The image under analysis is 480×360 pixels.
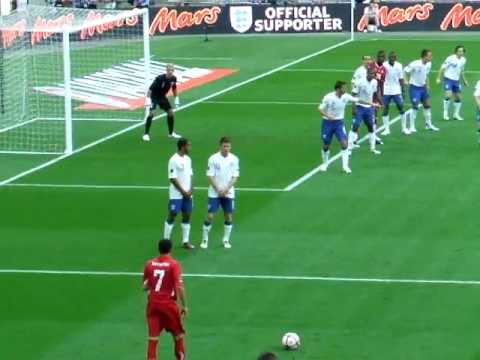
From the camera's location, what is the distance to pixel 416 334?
69.9 ft

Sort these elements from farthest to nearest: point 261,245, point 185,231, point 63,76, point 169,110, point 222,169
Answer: point 63,76 < point 169,110 < point 261,245 < point 185,231 < point 222,169

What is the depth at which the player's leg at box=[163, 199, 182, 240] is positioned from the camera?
26.3 m

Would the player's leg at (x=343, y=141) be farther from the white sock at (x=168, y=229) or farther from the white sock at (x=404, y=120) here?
the white sock at (x=168, y=229)

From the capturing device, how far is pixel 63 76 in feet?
149

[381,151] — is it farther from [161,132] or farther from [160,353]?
[160,353]

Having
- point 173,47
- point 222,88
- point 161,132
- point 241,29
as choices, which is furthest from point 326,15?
point 161,132

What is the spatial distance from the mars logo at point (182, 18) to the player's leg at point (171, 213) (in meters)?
36.2

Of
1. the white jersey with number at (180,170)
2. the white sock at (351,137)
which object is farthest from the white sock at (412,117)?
the white jersey with number at (180,170)

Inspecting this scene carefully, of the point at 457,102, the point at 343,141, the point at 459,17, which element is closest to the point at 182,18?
the point at 459,17

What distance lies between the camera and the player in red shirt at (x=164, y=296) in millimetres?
19297

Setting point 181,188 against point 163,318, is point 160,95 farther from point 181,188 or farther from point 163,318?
point 163,318

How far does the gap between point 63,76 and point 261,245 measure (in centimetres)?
2001

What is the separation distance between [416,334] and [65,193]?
500 inches

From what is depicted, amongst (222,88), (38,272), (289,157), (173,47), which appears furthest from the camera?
(173,47)
